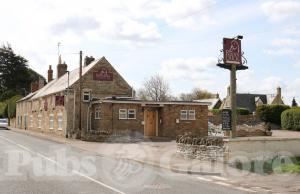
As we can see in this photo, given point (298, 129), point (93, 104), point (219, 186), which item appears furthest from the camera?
point (298, 129)

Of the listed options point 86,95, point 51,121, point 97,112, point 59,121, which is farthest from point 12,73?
point 97,112

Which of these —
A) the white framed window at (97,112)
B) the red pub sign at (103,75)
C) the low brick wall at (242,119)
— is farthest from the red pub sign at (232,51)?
the low brick wall at (242,119)

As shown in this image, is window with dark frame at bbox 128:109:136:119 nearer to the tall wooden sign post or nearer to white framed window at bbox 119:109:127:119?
white framed window at bbox 119:109:127:119

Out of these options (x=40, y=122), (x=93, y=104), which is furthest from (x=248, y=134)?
(x=40, y=122)

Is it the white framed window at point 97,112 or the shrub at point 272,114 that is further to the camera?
the shrub at point 272,114

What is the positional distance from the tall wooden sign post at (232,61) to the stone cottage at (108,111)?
17.4m

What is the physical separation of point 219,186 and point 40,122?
46.0 metres

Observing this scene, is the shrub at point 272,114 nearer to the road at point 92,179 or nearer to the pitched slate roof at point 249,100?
the pitched slate roof at point 249,100

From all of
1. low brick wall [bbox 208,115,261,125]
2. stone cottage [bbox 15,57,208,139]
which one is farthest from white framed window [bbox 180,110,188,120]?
low brick wall [bbox 208,115,261,125]

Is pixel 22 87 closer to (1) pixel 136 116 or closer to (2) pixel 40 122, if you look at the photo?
(2) pixel 40 122

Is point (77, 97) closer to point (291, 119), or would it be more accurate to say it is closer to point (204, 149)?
point (291, 119)

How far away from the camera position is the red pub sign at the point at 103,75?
4609 centimetres

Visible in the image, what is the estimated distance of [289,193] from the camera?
12477 millimetres

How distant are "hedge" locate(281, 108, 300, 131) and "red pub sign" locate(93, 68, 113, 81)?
795 inches
